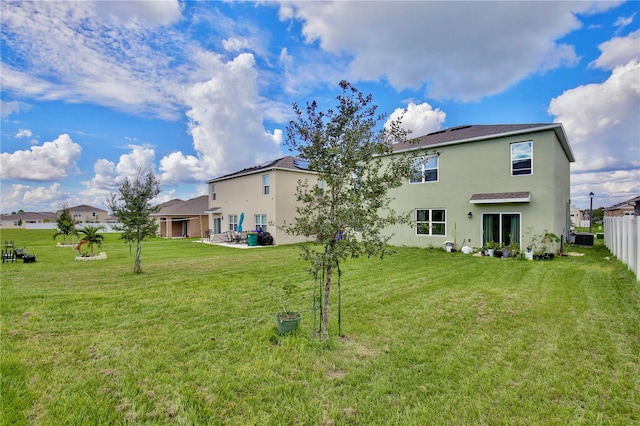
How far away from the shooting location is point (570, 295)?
700cm

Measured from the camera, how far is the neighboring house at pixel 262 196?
2128cm

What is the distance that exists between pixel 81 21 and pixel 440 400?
1315 centimetres

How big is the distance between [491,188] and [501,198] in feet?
3.45

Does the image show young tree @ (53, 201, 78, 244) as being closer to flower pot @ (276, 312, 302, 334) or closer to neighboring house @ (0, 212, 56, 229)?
flower pot @ (276, 312, 302, 334)

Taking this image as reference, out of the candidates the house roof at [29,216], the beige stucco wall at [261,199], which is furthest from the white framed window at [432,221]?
the house roof at [29,216]

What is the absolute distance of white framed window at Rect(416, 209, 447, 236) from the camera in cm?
1572

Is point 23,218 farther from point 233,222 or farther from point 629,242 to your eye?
point 629,242

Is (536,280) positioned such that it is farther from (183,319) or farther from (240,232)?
(240,232)

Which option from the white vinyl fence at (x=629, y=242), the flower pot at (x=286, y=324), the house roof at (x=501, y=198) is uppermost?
the house roof at (x=501, y=198)

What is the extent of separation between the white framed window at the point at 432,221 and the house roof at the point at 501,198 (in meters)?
1.98

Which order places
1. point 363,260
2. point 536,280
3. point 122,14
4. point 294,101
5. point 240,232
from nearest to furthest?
1. point 294,101
2. point 536,280
3. point 122,14
4. point 363,260
5. point 240,232

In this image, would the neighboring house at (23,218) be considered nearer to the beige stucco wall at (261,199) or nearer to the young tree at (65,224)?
the young tree at (65,224)

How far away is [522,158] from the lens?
13438mm

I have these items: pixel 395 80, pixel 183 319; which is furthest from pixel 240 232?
pixel 183 319
